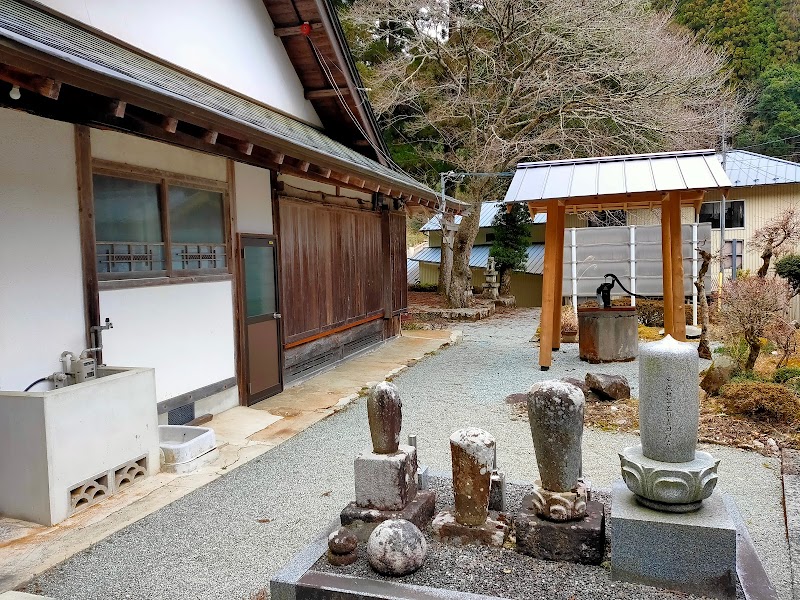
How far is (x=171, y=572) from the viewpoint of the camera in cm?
345

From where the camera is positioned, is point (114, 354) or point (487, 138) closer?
point (114, 354)

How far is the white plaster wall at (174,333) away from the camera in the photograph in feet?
17.3

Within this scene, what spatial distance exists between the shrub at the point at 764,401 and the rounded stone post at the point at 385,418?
15.2ft

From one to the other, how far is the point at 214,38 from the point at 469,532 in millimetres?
→ 6740

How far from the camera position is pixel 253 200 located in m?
7.37

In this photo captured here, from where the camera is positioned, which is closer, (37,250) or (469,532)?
(469,532)

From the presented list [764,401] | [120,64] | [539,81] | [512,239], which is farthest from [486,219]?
[120,64]

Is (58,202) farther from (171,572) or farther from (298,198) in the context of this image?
(298,198)

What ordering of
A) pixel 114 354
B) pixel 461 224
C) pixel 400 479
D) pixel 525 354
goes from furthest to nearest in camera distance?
pixel 461 224, pixel 525 354, pixel 114 354, pixel 400 479

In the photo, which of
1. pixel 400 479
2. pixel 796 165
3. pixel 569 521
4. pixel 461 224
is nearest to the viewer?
pixel 569 521

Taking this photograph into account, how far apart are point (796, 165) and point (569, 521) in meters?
22.6

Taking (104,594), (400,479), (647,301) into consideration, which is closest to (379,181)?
(400,479)

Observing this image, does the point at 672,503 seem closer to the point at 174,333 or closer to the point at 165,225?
the point at 174,333

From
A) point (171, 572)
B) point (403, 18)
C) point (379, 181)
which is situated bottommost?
point (171, 572)
